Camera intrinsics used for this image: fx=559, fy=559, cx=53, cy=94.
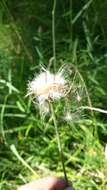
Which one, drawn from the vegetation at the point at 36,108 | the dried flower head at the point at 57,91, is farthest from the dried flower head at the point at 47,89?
the vegetation at the point at 36,108

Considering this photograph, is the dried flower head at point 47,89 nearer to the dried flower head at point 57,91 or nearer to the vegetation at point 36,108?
the dried flower head at point 57,91

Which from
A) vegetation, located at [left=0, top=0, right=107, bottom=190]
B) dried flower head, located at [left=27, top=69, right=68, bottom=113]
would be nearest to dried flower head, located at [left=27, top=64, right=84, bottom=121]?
dried flower head, located at [left=27, top=69, right=68, bottom=113]

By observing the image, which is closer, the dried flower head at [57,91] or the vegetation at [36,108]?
the dried flower head at [57,91]

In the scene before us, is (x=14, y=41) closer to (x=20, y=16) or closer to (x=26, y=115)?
(x=20, y=16)

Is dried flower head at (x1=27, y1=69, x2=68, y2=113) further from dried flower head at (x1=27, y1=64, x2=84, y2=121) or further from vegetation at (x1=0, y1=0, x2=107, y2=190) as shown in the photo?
vegetation at (x1=0, y1=0, x2=107, y2=190)

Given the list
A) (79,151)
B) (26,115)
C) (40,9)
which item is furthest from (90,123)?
(40,9)

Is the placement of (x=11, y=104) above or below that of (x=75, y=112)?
above
